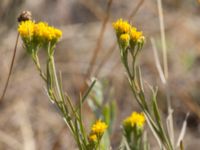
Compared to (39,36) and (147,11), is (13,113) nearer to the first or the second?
(147,11)

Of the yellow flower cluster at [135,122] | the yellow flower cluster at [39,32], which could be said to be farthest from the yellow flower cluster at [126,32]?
the yellow flower cluster at [135,122]

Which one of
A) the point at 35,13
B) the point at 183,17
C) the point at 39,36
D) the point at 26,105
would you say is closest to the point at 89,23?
the point at 35,13

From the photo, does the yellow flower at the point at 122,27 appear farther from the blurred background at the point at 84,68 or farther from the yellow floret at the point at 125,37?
the blurred background at the point at 84,68

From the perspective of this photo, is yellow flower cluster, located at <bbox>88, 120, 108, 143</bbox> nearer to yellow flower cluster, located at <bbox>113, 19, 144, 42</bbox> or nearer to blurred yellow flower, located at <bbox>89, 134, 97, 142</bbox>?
blurred yellow flower, located at <bbox>89, 134, 97, 142</bbox>

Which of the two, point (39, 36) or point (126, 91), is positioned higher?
point (126, 91)

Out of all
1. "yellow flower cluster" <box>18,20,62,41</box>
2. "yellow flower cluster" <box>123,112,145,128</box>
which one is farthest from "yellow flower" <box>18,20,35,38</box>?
"yellow flower cluster" <box>123,112,145,128</box>

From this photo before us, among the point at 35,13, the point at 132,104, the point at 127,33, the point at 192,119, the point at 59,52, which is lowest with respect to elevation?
the point at 127,33
